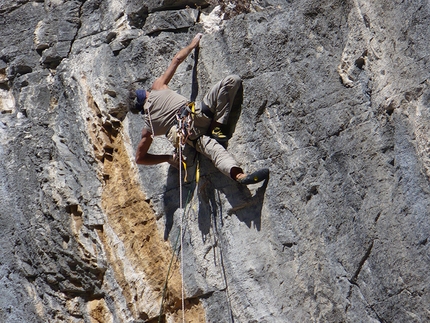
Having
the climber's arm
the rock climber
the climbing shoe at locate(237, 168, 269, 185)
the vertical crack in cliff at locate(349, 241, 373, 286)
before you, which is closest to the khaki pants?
the rock climber

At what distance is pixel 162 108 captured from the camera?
25.6 feet

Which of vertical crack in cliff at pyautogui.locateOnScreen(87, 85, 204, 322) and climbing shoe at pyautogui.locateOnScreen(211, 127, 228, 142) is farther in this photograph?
vertical crack in cliff at pyautogui.locateOnScreen(87, 85, 204, 322)

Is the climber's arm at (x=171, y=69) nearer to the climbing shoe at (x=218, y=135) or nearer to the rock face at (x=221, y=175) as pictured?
the rock face at (x=221, y=175)

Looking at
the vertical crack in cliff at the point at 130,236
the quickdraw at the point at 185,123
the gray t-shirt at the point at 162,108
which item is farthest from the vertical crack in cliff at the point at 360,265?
the gray t-shirt at the point at 162,108

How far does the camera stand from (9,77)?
954 centimetres

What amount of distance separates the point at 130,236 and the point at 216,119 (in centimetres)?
166

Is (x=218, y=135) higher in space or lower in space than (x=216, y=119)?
lower

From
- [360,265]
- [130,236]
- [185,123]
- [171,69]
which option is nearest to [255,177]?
[185,123]

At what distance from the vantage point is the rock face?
670 cm

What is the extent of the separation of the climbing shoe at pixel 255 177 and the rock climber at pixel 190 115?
0.24 ft

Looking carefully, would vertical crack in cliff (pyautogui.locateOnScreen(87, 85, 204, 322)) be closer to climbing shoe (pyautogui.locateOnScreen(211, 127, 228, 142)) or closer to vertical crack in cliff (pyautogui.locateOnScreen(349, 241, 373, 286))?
climbing shoe (pyautogui.locateOnScreen(211, 127, 228, 142))

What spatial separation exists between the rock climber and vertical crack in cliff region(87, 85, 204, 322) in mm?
516

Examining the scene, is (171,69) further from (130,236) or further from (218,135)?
(130,236)

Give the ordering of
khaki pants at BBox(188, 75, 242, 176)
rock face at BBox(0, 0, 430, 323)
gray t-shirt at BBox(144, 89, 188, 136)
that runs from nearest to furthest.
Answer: rock face at BBox(0, 0, 430, 323) < khaki pants at BBox(188, 75, 242, 176) < gray t-shirt at BBox(144, 89, 188, 136)
